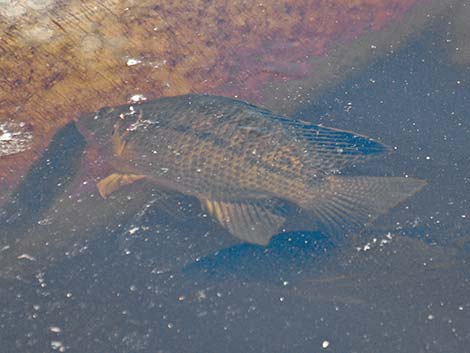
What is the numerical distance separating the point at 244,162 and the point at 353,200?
2.37 feet

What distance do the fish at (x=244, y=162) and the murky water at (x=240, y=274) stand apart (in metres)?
0.10

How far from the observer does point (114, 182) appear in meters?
3.58

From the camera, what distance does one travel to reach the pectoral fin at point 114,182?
357 centimetres

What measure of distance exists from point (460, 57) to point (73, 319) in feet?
11.1

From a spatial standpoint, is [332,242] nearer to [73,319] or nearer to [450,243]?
[450,243]

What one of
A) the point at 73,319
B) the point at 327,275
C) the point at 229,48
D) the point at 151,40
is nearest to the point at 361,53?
the point at 229,48

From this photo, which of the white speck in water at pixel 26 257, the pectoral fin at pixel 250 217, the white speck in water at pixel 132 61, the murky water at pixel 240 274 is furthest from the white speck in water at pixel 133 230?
the white speck in water at pixel 132 61

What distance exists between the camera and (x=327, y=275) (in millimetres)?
3039

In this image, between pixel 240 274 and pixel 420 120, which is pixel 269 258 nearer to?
pixel 240 274

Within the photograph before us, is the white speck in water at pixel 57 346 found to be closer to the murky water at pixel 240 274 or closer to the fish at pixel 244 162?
the murky water at pixel 240 274

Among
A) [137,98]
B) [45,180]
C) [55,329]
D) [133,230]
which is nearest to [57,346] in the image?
[55,329]

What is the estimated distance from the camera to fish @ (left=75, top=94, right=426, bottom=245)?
3221 millimetres

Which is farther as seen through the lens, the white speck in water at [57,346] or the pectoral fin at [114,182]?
the pectoral fin at [114,182]

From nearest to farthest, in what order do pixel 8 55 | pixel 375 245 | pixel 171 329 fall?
pixel 171 329
pixel 375 245
pixel 8 55
